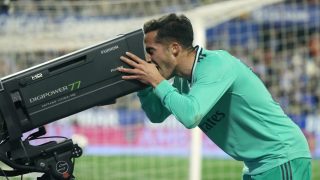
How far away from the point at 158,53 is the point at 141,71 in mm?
303

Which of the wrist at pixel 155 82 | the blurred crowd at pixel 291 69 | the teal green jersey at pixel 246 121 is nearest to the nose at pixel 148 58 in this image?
the wrist at pixel 155 82

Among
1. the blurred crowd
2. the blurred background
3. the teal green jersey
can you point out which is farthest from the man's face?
the blurred crowd

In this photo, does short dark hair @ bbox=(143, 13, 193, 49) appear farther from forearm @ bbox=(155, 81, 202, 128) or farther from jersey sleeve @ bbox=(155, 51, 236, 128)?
forearm @ bbox=(155, 81, 202, 128)

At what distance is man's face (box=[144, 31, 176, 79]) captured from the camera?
3895 mm

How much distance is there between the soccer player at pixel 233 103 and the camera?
3885mm

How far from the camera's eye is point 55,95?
351 centimetres

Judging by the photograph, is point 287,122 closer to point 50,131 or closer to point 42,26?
point 42,26

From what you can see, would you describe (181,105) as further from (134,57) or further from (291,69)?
(291,69)

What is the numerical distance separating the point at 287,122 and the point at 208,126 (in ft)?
1.43

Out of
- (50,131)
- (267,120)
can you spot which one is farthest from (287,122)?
(50,131)

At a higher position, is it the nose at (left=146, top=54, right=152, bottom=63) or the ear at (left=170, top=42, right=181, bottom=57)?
the ear at (left=170, top=42, right=181, bottom=57)

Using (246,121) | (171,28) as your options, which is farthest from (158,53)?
(246,121)

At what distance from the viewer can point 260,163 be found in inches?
160

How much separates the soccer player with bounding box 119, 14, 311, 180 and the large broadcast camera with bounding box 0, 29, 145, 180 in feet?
0.88
